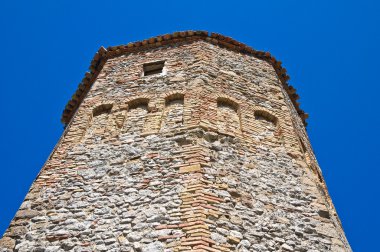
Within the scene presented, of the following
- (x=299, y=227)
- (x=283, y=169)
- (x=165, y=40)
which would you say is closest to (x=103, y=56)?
(x=165, y=40)

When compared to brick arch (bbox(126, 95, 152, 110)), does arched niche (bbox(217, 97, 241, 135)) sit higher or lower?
lower

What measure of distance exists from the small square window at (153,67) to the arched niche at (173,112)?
1.86 metres

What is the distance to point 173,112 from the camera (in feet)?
29.8

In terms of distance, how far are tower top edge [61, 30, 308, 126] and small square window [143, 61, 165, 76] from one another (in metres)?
1.09

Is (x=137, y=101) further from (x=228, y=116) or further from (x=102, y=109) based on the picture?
(x=228, y=116)

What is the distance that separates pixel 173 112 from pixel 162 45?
387 cm

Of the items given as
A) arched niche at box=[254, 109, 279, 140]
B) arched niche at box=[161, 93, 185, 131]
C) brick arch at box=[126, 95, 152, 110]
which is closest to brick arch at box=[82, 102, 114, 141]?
brick arch at box=[126, 95, 152, 110]

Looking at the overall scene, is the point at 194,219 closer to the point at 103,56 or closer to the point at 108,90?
the point at 108,90

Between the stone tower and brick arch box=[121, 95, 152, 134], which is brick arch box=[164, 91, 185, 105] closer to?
the stone tower

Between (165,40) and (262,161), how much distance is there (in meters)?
5.75

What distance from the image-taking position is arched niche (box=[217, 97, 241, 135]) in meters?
8.64

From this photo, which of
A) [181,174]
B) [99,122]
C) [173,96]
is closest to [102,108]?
[99,122]

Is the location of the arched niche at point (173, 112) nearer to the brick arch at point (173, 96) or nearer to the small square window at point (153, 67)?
→ the brick arch at point (173, 96)

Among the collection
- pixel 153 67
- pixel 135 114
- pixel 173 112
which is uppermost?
pixel 153 67
